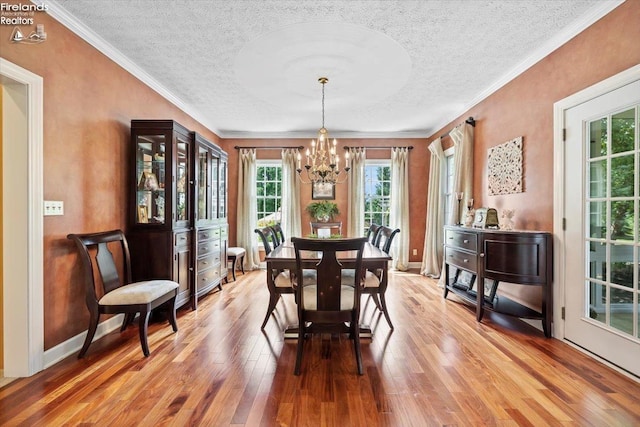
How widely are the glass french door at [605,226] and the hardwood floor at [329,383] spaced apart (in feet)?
0.92

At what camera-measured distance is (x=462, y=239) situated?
3613 millimetres

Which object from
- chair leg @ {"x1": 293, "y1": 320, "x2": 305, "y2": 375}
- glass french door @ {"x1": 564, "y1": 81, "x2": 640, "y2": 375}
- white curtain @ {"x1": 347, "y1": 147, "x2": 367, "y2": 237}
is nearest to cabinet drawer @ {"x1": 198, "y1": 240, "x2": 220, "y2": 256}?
chair leg @ {"x1": 293, "y1": 320, "x2": 305, "y2": 375}

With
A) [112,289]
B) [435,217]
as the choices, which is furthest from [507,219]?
[112,289]

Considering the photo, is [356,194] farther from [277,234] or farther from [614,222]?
[614,222]

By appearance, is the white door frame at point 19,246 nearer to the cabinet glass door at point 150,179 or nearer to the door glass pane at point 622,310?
the cabinet glass door at point 150,179

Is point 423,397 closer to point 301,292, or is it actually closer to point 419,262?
point 301,292

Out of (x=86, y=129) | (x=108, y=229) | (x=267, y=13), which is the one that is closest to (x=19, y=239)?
(x=108, y=229)

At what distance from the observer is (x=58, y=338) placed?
7.78ft

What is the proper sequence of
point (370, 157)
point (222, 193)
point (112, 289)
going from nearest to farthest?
1. point (112, 289)
2. point (222, 193)
3. point (370, 157)

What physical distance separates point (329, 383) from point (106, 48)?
3.54 meters

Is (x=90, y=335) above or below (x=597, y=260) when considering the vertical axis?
below

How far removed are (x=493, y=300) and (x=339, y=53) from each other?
10.3 ft

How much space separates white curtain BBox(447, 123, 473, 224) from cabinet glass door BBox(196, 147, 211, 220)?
356 centimetres

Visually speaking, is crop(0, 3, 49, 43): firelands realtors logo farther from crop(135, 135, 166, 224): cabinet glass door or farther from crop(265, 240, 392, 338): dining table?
crop(265, 240, 392, 338): dining table
